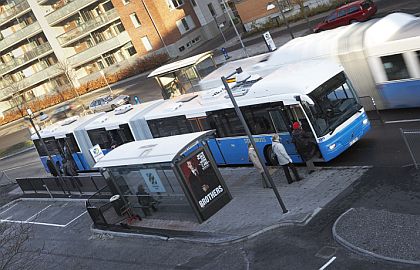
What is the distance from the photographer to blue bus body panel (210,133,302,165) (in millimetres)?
18922

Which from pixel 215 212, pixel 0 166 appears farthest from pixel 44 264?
pixel 0 166

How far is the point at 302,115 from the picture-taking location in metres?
17.9

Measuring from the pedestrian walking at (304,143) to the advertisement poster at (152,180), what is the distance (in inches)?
182

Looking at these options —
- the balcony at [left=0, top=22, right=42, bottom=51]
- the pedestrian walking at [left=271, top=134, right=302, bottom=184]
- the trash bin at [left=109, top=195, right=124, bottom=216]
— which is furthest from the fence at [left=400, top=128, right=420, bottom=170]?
the balcony at [left=0, top=22, right=42, bottom=51]

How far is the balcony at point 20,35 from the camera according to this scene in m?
72.9

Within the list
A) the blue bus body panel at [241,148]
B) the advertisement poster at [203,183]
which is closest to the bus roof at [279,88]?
the blue bus body panel at [241,148]

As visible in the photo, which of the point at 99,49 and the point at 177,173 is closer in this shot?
the point at 177,173

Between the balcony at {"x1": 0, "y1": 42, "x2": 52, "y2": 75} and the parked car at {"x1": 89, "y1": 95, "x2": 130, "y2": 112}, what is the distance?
26208mm

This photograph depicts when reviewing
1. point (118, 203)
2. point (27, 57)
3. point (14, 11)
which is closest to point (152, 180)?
point (118, 203)

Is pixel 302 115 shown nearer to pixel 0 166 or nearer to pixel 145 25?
pixel 0 166

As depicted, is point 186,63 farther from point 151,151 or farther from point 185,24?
point 185,24

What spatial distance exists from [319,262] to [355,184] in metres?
4.03

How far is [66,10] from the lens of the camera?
68.4 metres

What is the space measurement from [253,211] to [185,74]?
14901 mm
